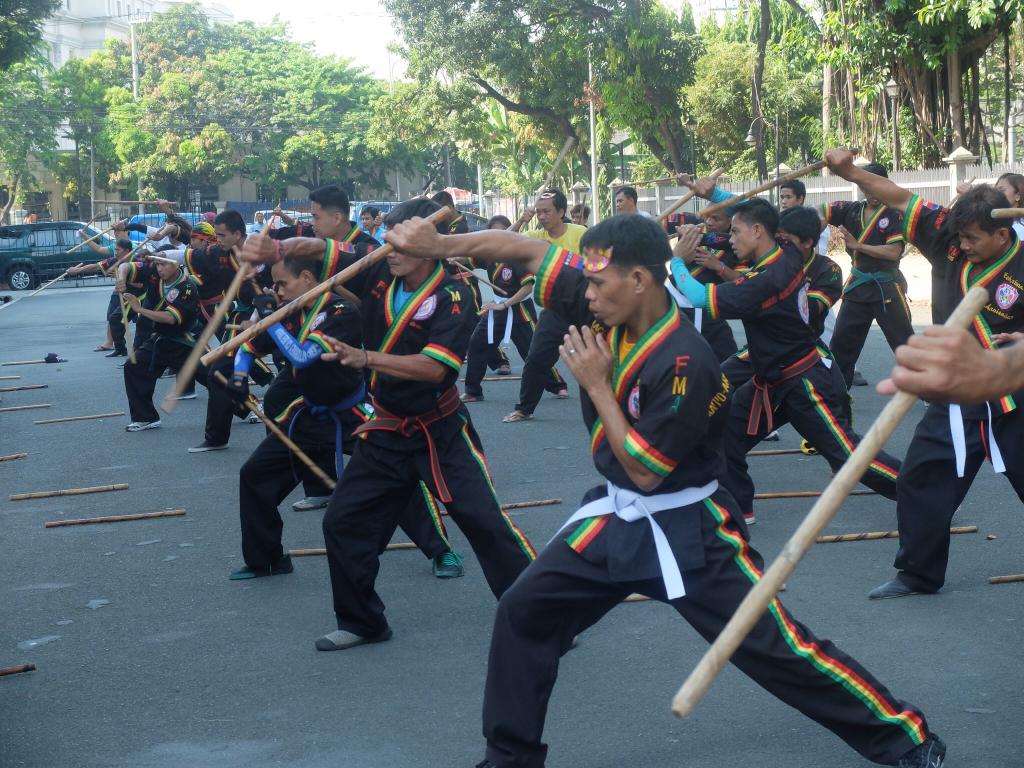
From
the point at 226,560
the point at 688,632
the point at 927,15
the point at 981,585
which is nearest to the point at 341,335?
the point at 226,560

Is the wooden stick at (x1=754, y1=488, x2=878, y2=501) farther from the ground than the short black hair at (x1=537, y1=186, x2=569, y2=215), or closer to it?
closer to it

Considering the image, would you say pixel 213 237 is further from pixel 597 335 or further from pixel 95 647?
pixel 597 335

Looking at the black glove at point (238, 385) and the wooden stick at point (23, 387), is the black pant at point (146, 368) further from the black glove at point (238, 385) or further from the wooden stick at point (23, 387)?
the black glove at point (238, 385)

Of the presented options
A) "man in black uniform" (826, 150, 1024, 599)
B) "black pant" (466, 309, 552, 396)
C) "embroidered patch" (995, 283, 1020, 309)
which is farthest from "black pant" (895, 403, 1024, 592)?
"black pant" (466, 309, 552, 396)

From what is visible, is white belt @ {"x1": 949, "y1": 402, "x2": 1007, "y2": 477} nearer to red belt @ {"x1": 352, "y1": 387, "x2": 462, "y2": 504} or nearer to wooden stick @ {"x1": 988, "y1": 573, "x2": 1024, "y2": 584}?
wooden stick @ {"x1": 988, "y1": 573, "x2": 1024, "y2": 584}

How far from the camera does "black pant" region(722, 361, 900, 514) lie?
6.46m

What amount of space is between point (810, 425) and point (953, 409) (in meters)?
1.52

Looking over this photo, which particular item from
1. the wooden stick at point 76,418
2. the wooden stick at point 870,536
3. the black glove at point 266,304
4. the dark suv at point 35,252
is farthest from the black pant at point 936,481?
the dark suv at point 35,252

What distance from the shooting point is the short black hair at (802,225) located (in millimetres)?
7453

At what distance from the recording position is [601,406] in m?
A: 3.49

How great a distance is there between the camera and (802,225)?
7.46m

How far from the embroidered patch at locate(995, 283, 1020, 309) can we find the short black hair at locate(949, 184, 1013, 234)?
0.83 feet

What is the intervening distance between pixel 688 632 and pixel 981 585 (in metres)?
1.47

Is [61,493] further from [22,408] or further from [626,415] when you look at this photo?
[626,415]
